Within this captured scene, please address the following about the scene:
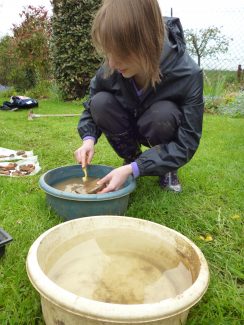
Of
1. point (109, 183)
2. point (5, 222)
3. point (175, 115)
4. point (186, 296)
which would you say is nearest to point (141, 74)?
point (175, 115)

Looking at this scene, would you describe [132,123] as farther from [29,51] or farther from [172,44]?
[29,51]

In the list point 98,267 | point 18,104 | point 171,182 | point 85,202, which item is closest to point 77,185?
point 85,202

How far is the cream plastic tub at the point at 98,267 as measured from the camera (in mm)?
808

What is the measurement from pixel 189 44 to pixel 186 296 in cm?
754

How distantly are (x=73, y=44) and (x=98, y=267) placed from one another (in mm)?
5083

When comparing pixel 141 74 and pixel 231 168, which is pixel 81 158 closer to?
pixel 141 74

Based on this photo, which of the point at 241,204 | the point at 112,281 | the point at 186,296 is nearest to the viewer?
the point at 186,296

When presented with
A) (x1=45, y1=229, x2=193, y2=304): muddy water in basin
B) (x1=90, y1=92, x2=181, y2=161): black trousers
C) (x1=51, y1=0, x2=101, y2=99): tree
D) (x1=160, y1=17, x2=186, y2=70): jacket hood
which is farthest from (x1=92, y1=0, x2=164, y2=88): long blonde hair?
(x1=51, y1=0, x2=101, y2=99): tree

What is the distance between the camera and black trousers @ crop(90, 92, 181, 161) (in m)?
1.69

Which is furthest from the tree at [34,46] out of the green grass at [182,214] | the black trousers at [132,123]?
the black trousers at [132,123]

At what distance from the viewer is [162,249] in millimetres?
1262

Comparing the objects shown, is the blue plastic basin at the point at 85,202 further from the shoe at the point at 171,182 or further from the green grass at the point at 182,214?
the shoe at the point at 171,182

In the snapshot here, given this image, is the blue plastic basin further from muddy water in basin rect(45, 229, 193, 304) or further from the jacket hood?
the jacket hood

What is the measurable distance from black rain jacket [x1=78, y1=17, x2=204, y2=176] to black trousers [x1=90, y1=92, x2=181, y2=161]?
0.04 metres
